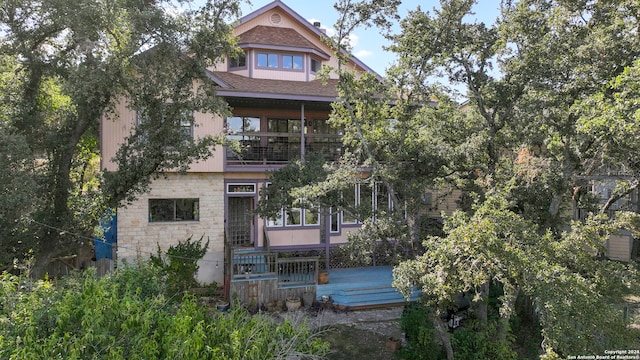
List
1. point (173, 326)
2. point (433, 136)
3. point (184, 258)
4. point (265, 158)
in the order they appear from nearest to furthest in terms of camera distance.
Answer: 1. point (173, 326)
2. point (433, 136)
3. point (184, 258)
4. point (265, 158)

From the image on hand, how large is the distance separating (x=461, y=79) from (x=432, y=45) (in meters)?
1.21

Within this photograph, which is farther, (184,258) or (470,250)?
(184,258)

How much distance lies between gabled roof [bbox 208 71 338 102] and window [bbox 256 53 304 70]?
2.59ft

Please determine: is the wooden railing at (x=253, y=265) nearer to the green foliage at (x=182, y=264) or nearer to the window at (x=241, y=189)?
the green foliage at (x=182, y=264)

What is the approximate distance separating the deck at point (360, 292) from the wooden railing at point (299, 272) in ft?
1.57

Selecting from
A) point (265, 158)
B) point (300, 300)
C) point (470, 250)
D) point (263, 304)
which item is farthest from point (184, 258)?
point (470, 250)

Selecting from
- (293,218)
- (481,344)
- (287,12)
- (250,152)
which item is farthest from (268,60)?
(481,344)

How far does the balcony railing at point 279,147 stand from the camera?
16.1 meters

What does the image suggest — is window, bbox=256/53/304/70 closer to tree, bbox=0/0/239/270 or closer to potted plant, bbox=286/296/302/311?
tree, bbox=0/0/239/270

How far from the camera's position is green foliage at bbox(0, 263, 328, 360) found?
Answer: 4.52 meters

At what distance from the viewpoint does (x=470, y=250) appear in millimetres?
6387

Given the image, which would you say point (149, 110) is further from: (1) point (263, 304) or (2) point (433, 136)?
(2) point (433, 136)

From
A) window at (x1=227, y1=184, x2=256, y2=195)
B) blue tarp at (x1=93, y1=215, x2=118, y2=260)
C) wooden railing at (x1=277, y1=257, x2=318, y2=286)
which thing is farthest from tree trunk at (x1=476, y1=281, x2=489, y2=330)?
blue tarp at (x1=93, y1=215, x2=118, y2=260)

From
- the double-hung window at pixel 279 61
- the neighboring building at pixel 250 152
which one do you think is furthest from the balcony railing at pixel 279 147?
the double-hung window at pixel 279 61
